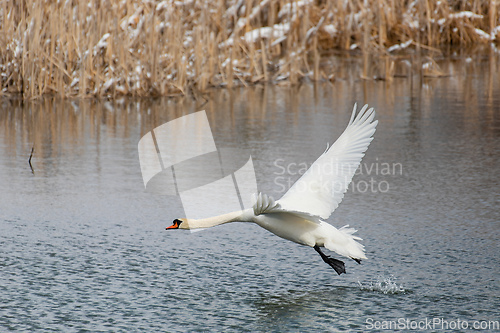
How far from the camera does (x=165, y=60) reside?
15.6m

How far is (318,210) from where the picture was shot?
21.3 ft

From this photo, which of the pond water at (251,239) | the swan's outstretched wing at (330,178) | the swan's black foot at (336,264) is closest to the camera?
the pond water at (251,239)

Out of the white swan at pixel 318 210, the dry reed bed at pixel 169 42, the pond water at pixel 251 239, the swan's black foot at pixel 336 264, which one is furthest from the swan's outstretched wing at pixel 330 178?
the dry reed bed at pixel 169 42

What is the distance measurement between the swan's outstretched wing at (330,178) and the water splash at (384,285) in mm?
582

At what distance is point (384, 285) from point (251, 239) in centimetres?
156

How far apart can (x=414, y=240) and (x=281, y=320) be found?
2.09 m

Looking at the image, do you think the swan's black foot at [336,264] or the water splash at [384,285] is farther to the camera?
the swan's black foot at [336,264]

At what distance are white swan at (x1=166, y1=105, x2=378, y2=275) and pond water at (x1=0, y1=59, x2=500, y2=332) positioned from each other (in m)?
0.32

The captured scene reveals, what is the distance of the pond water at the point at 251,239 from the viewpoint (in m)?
5.69

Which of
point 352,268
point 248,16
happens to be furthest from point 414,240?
point 248,16

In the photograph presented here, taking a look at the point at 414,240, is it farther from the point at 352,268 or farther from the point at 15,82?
the point at 15,82

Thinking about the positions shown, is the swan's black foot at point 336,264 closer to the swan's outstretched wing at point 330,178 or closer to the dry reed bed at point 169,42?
the swan's outstretched wing at point 330,178

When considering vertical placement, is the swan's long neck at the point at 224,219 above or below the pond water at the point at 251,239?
above

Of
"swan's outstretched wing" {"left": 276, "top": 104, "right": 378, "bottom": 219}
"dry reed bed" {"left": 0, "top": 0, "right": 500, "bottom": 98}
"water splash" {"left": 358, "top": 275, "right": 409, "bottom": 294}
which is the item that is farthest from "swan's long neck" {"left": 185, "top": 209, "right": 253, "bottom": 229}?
"dry reed bed" {"left": 0, "top": 0, "right": 500, "bottom": 98}
